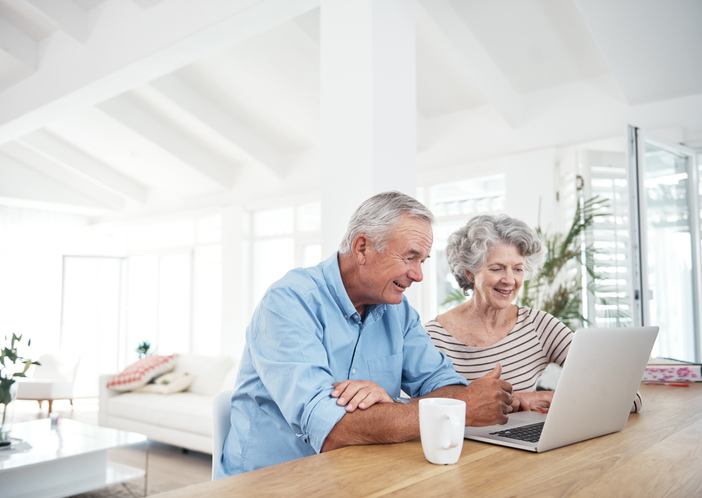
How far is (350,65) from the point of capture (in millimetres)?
2326

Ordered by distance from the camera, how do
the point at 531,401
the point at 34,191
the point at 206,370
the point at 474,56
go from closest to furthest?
the point at 531,401, the point at 474,56, the point at 206,370, the point at 34,191

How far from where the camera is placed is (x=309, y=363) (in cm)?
107

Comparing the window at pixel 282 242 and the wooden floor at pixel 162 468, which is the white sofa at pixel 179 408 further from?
the window at pixel 282 242

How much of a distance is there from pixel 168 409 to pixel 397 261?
12.8 ft

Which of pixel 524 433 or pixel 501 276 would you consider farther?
pixel 501 276

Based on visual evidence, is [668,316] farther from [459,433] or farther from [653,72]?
[459,433]

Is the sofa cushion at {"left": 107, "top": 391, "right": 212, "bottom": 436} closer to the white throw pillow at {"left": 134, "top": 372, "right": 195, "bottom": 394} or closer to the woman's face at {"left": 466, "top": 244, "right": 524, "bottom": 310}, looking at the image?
the white throw pillow at {"left": 134, "top": 372, "right": 195, "bottom": 394}

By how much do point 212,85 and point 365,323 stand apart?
4597 millimetres

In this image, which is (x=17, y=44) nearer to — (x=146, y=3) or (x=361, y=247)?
(x=146, y=3)

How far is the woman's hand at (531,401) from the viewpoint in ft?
4.29

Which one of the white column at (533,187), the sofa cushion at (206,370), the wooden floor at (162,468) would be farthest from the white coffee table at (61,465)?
the white column at (533,187)

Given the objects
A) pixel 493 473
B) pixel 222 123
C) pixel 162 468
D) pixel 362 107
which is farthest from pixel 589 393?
pixel 222 123

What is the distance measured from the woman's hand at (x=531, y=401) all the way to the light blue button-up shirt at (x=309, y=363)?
14cm

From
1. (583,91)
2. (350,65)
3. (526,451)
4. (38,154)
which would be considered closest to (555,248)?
(583,91)
